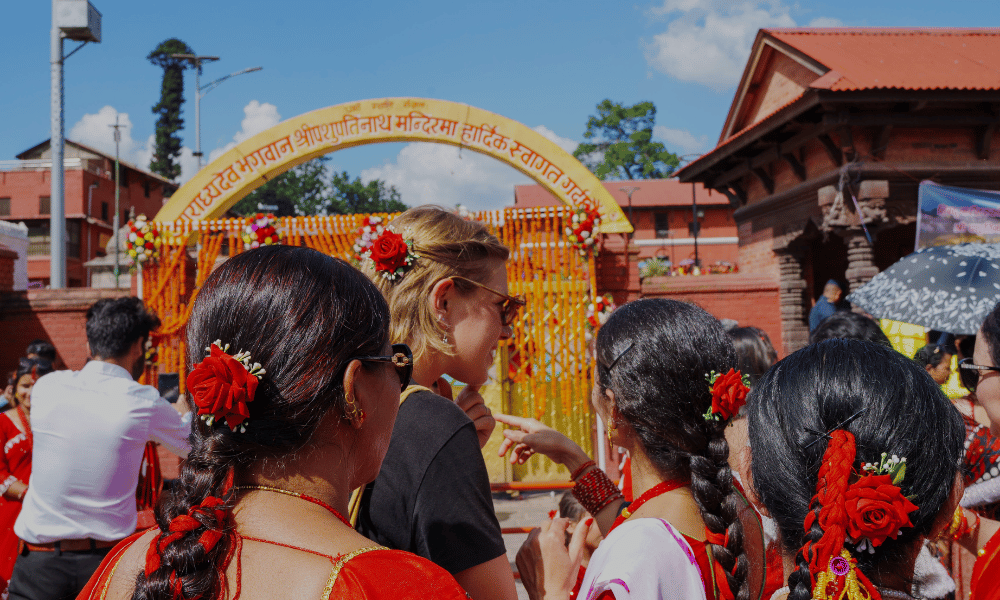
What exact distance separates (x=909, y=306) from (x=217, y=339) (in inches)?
164

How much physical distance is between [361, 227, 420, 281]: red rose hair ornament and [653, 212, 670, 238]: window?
34.6m

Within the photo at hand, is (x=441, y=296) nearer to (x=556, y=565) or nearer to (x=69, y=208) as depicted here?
(x=556, y=565)

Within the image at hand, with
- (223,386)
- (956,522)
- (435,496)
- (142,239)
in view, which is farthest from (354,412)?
(142,239)

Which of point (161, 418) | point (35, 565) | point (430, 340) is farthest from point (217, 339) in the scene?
point (35, 565)

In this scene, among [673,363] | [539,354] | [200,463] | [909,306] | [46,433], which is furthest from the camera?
[539,354]

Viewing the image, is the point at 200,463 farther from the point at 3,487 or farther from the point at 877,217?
the point at 877,217

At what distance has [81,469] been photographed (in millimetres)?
2852

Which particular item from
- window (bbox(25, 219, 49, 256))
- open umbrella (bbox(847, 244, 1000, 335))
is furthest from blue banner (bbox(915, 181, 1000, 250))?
window (bbox(25, 219, 49, 256))

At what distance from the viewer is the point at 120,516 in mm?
2965

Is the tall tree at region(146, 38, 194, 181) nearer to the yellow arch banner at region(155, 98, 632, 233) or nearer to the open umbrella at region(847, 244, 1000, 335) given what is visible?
the yellow arch banner at region(155, 98, 632, 233)

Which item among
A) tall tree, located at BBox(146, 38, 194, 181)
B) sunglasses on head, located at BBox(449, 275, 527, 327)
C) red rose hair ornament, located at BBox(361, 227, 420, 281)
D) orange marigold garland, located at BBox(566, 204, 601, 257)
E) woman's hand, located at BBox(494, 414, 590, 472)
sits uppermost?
tall tree, located at BBox(146, 38, 194, 181)

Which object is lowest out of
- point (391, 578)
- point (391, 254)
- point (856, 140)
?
point (391, 578)

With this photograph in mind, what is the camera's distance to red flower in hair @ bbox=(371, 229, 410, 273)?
1.67 m

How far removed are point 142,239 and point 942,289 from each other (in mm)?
7618
